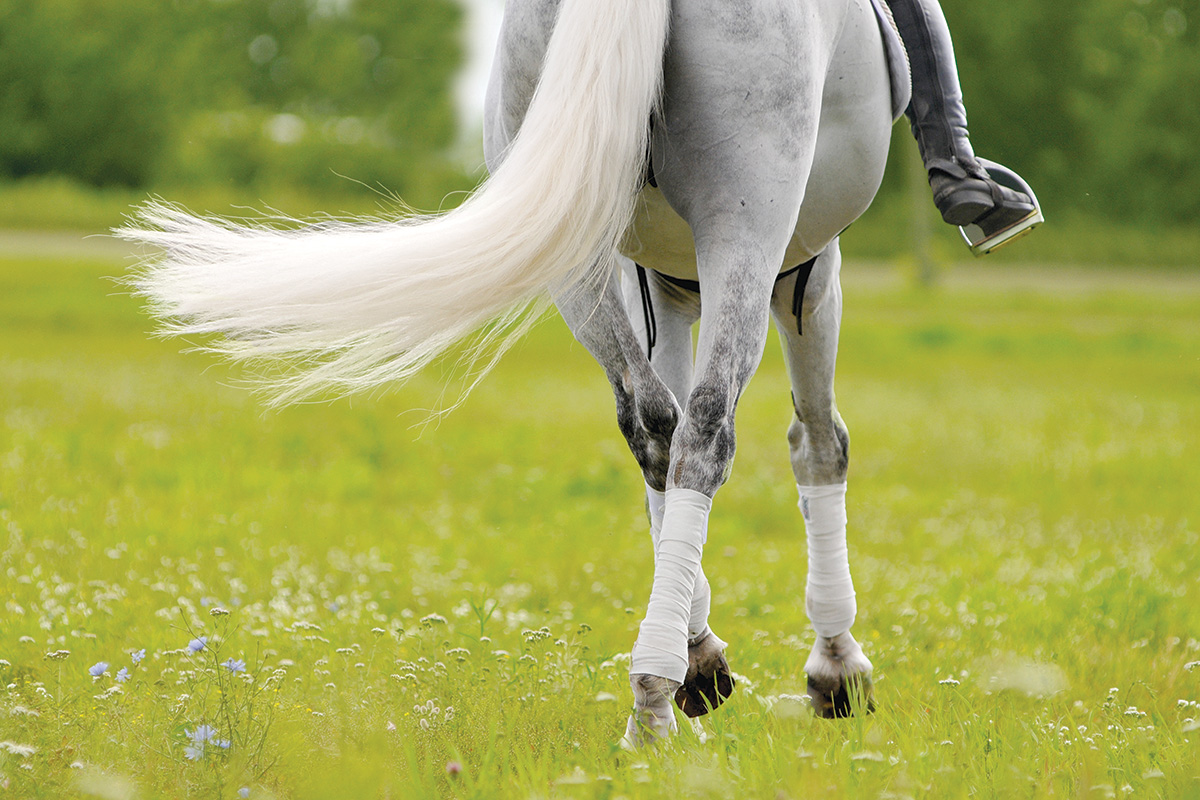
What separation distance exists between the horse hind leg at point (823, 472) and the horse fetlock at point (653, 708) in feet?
3.45

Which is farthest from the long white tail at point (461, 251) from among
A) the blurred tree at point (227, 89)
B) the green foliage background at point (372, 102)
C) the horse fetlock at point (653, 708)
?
the blurred tree at point (227, 89)

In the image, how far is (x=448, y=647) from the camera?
379 centimetres

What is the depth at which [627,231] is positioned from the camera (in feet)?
9.61

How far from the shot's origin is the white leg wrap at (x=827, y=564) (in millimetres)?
3678

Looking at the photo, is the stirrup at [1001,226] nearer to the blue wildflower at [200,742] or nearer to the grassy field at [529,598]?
the grassy field at [529,598]

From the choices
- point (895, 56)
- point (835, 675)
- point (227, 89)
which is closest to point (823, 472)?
point (835, 675)

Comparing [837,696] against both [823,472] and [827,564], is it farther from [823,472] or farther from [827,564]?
[823,472]

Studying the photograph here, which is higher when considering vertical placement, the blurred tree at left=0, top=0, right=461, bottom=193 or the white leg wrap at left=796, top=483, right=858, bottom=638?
the blurred tree at left=0, top=0, right=461, bottom=193

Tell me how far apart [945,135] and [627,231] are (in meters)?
1.05

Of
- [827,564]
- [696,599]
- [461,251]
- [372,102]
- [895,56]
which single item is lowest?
[696,599]

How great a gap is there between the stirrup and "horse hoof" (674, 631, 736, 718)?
1.46 metres

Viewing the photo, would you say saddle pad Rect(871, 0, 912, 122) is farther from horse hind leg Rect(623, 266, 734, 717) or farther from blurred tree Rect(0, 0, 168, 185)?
blurred tree Rect(0, 0, 168, 185)

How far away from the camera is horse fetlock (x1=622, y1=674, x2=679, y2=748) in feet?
8.34

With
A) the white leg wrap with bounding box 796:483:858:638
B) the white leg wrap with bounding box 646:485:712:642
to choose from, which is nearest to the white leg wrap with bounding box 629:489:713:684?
the white leg wrap with bounding box 646:485:712:642
